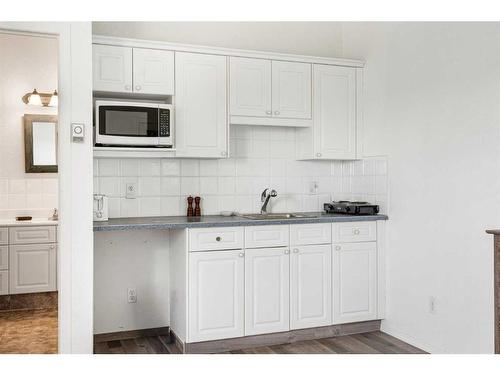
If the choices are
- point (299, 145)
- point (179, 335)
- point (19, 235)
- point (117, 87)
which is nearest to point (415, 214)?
point (299, 145)

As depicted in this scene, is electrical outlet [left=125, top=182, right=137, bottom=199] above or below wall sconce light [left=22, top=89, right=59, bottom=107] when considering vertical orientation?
below

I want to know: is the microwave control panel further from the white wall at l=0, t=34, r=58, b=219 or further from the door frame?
the white wall at l=0, t=34, r=58, b=219

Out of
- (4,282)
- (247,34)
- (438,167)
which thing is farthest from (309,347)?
(4,282)

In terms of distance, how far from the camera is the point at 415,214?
3742 mm

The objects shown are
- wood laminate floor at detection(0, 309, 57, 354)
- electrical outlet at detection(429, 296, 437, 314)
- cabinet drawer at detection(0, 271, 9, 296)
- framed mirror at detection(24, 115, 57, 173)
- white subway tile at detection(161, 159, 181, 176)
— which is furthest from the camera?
framed mirror at detection(24, 115, 57, 173)

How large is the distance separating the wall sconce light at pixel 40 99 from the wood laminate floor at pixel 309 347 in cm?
272

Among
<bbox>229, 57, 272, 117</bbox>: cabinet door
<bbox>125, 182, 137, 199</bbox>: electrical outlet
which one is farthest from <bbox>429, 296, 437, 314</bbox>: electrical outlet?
<bbox>125, 182, 137, 199</bbox>: electrical outlet

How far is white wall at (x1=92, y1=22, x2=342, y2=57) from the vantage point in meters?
3.97

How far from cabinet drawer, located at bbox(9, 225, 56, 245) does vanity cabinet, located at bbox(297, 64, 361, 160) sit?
103 inches

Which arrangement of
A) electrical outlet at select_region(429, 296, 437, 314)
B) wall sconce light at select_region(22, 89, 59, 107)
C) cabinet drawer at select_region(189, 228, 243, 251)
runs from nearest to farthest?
cabinet drawer at select_region(189, 228, 243, 251), electrical outlet at select_region(429, 296, 437, 314), wall sconce light at select_region(22, 89, 59, 107)

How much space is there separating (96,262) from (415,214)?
2.33 meters

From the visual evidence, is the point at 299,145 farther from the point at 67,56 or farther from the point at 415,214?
the point at 67,56

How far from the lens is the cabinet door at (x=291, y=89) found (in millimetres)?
3986

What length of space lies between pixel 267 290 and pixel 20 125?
10.8 feet
